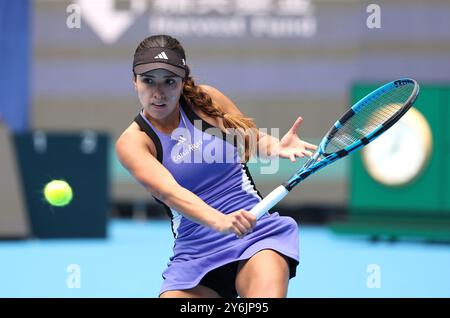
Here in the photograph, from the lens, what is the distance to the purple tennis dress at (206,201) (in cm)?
380

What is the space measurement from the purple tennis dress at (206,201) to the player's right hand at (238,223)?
0.26 meters

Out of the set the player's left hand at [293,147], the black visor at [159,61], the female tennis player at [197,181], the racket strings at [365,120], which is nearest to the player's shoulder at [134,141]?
the female tennis player at [197,181]

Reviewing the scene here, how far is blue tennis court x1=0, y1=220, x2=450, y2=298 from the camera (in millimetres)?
6883

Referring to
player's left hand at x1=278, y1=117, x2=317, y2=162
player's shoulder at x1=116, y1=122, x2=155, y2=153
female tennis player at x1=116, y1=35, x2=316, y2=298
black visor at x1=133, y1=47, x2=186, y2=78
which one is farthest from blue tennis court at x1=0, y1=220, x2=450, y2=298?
black visor at x1=133, y1=47, x2=186, y2=78

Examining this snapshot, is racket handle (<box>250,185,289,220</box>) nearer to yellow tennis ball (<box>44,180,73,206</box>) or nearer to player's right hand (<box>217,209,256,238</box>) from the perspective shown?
player's right hand (<box>217,209,256,238</box>)

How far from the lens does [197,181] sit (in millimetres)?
3869

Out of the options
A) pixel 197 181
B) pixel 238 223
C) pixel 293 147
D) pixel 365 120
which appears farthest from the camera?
pixel 365 120

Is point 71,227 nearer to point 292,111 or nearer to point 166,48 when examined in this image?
point 292,111

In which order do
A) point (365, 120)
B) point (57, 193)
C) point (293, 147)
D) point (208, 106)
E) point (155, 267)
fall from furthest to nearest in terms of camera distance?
point (155, 267) → point (57, 193) → point (365, 120) → point (293, 147) → point (208, 106)

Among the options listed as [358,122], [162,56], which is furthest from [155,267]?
[162,56]

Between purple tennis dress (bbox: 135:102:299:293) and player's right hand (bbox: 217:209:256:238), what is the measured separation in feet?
0.87

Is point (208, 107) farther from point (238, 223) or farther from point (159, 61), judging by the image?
point (238, 223)

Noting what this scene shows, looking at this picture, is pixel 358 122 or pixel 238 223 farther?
pixel 358 122

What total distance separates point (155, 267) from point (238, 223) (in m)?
4.86
